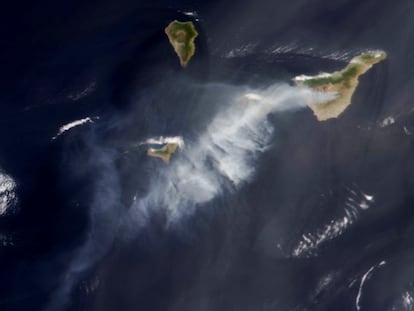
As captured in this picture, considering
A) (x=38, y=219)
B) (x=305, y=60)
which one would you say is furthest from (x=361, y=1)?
(x=38, y=219)

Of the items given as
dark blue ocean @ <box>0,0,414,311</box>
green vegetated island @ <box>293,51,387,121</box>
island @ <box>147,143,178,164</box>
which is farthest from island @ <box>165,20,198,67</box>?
green vegetated island @ <box>293,51,387,121</box>

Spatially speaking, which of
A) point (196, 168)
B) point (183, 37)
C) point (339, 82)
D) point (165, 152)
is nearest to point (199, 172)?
point (196, 168)

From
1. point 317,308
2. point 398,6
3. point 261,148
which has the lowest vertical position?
point 317,308

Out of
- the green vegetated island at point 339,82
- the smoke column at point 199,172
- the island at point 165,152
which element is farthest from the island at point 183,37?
the green vegetated island at point 339,82

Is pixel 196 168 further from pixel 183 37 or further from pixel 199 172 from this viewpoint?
pixel 183 37

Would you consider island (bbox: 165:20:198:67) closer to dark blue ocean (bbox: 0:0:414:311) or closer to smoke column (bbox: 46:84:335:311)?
dark blue ocean (bbox: 0:0:414:311)

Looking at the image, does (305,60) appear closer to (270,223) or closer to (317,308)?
(270,223)

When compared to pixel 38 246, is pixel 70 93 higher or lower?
higher

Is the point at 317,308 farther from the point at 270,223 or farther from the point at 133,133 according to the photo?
the point at 133,133
